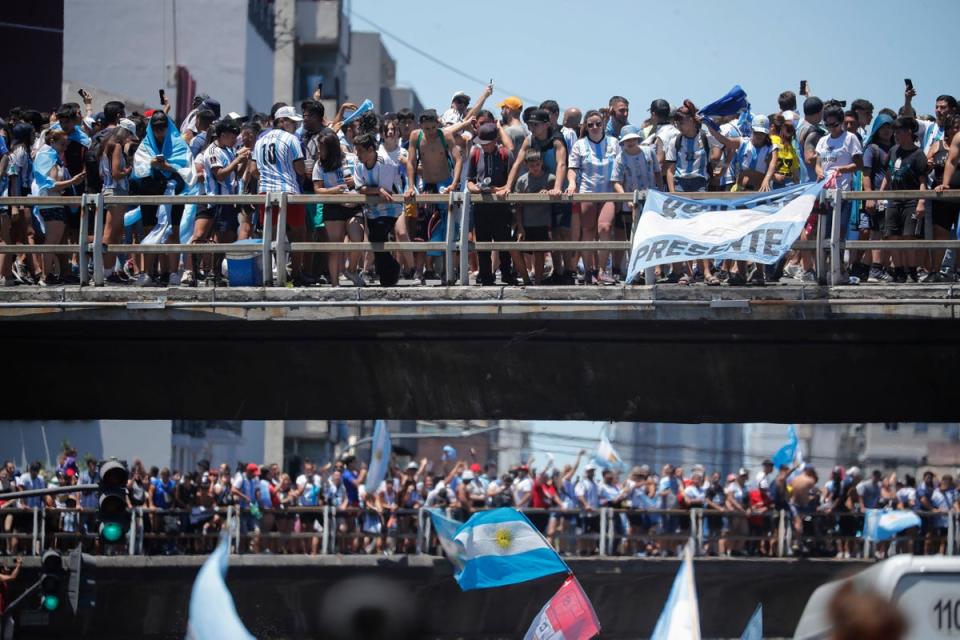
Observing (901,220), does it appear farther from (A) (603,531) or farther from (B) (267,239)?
(A) (603,531)

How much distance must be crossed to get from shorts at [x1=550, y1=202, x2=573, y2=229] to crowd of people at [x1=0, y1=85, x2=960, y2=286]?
0.02 meters

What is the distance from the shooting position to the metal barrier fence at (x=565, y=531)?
2664cm

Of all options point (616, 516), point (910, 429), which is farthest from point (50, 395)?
point (910, 429)

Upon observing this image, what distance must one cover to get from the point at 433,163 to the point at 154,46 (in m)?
33.0

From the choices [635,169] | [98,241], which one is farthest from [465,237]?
[98,241]

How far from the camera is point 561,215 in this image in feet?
60.7

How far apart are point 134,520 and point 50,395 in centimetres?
859

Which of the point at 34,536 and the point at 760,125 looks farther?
the point at 34,536

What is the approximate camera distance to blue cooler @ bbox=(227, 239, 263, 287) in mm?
18234

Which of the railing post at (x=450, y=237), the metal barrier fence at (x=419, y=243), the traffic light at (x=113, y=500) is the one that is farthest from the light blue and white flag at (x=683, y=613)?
the traffic light at (x=113, y=500)

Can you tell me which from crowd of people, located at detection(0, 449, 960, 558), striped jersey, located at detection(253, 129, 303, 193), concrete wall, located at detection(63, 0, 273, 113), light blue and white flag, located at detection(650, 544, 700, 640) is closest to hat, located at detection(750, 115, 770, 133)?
striped jersey, located at detection(253, 129, 303, 193)

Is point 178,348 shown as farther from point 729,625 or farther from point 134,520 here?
point 729,625

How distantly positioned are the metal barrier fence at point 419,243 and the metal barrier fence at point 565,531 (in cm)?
909

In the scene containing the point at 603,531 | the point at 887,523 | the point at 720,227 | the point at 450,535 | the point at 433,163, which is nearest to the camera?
the point at 720,227
